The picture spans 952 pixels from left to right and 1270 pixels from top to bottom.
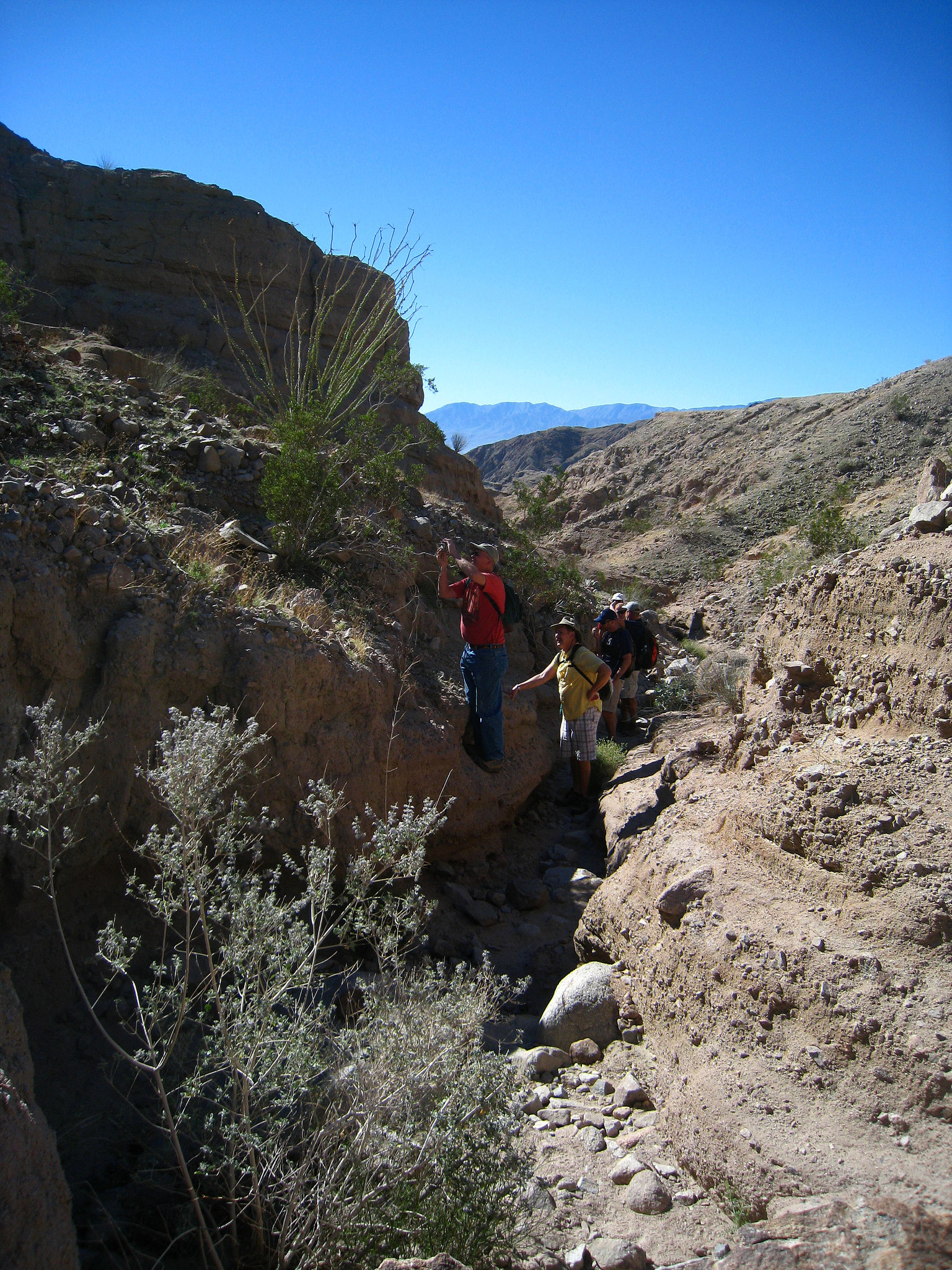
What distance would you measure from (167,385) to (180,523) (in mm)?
3586

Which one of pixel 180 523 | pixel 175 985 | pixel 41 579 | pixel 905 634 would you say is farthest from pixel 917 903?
pixel 180 523

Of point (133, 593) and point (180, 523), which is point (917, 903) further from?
point (180, 523)

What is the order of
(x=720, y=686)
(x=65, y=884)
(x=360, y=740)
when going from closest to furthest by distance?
(x=65, y=884) < (x=360, y=740) < (x=720, y=686)

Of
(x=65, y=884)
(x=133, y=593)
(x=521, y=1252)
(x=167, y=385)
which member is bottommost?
(x=521, y=1252)

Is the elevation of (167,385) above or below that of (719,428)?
below

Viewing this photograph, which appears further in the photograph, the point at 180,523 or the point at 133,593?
the point at 180,523

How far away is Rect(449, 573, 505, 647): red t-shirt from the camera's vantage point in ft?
17.4

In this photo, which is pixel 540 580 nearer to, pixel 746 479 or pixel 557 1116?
pixel 557 1116

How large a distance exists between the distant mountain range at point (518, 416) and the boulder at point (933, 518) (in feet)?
231

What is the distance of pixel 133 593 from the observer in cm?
427

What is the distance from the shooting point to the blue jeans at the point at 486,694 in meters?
5.43

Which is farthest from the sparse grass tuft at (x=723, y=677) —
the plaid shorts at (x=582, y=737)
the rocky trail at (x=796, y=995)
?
the rocky trail at (x=796, y=995)

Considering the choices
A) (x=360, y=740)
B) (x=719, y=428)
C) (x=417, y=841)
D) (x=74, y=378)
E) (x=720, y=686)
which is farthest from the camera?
(x=719, y=428)

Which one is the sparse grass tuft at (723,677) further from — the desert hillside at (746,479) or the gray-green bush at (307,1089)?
the gray-green bush at (307,1089)
